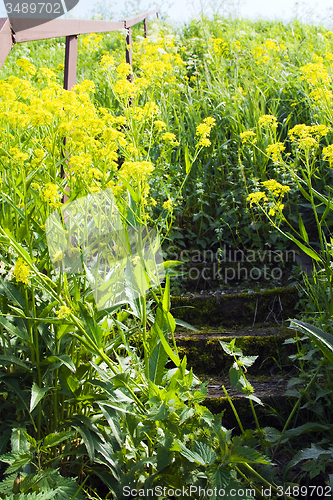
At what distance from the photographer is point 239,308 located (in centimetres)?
227

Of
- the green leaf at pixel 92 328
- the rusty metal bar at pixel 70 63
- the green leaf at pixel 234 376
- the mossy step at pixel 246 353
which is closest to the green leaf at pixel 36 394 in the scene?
the green leaf at pixel 92 328

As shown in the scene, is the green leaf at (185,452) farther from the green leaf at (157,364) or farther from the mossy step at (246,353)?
the mossy step at (246,353)

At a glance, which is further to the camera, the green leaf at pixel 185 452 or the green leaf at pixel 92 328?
the green leaf at pixel 92 328

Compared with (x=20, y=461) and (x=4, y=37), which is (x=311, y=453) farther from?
(x=4, y=37)

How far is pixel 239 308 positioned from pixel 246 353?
15.0 inches

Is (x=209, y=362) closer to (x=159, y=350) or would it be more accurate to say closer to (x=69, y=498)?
(x=159, y=350)

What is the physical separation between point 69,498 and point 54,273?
2.46ft

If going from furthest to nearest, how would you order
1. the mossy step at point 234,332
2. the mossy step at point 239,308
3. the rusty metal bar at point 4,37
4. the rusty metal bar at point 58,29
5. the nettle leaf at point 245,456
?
the mossy step at point 239,308
the mossy step at point 234,332
the rusty metal bar at point 58,29
the rusty metal bar at point 4,37
the nettle leaf at point 245,456

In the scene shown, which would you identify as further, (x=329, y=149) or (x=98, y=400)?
(x=329, y=149)

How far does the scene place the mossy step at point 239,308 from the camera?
2197 mm

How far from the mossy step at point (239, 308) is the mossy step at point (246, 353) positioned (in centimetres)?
27

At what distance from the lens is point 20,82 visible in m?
1.67

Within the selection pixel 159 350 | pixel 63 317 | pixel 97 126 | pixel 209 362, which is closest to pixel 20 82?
Result: pixel 97 126

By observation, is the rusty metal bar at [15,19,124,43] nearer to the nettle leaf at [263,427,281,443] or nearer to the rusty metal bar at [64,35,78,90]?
the rusty metal bar at [64,35,78,90]
